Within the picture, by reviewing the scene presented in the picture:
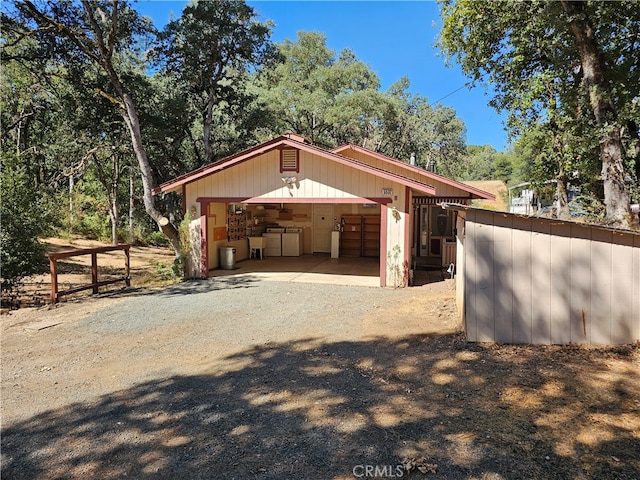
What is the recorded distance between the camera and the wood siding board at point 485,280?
17.6 feet

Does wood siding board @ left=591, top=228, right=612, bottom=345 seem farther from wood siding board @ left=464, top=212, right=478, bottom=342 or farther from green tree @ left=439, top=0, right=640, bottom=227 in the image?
green tree @ left=439, top=0, right=640, bottom=227

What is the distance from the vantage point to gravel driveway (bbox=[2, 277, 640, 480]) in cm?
287

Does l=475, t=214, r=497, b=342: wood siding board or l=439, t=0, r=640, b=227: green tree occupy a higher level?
l=439, t=0, r=640, b=227: green tree

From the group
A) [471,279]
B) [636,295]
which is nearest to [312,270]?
[471,279]

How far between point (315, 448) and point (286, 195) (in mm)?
7983

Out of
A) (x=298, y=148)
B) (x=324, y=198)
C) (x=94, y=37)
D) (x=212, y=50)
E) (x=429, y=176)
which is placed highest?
(x=212, y=50)

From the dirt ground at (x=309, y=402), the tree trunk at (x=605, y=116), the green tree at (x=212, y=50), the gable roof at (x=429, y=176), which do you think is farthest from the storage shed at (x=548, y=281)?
the green tree at (x=212, y=50)

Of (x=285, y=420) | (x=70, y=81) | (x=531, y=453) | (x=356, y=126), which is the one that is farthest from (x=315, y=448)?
(x=356, y=126)

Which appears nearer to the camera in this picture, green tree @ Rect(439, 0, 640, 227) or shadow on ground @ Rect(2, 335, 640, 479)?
shadow on ground @ Rect(2, 335, 640, 479)

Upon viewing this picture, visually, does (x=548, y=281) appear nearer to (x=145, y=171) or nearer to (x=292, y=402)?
(x=292, y=402)

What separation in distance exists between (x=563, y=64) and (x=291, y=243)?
31.5 feet

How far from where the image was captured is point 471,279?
17.9 ft

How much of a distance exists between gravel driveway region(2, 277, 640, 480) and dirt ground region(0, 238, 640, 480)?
0.05ft

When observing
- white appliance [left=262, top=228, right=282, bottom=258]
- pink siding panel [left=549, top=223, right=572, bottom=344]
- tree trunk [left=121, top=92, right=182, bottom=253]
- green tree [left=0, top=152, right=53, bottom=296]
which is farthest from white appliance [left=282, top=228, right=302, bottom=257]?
pink siding panel [left=549, top=223, right=572, bottom=344]
